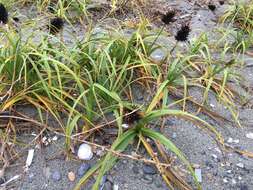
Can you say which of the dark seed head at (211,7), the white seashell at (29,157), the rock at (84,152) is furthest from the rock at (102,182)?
the dark seed head at (211,7)

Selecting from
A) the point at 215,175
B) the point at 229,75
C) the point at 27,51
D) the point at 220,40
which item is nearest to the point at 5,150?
the point at 27,51

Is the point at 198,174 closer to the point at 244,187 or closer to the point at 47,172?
the point at 244,187

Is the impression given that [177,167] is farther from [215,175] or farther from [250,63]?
[250,63]

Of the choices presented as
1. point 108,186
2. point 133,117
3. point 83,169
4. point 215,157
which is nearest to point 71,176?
point 83,169

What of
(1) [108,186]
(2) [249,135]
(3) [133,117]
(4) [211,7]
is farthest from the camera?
(4) [211,7]

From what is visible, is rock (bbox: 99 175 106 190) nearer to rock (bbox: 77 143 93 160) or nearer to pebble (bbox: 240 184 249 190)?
rock (bbox: 77 143 93 160)
